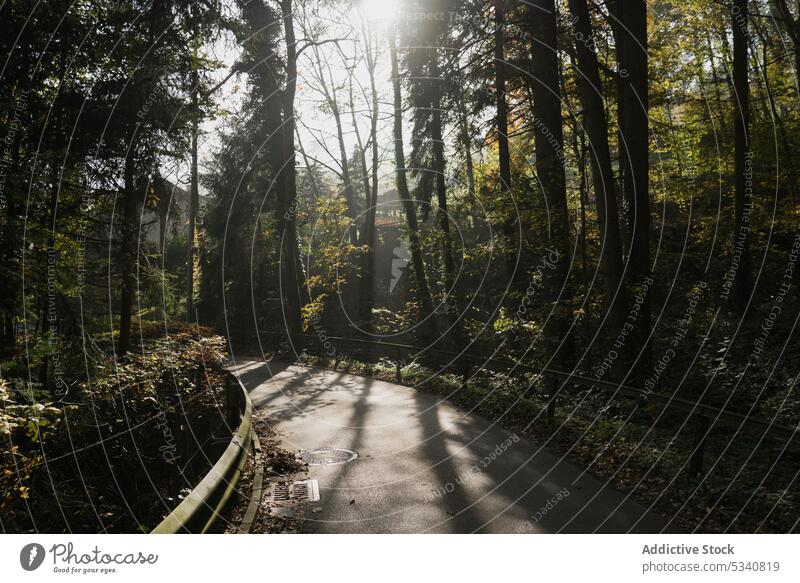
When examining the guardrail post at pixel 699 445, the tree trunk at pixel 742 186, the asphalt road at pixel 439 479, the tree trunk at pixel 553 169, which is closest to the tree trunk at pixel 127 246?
the asphalt road at pixel 439 479

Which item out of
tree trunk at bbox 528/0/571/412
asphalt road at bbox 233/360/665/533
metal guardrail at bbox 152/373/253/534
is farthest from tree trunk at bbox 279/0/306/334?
metal guardrail at bbox 152/373/253/534

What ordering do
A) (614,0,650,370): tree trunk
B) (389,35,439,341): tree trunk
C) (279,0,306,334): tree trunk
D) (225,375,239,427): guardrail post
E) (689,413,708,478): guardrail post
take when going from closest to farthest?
(689,413,708,478): guardrail post, (225,375,239,427): guardrail post, (614,0,650,370): tree trunk, (389,35,439,341): tree trunk, (279,0,306,334): tree trunk

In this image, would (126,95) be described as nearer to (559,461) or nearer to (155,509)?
(155,509)

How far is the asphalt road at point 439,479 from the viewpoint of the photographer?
22.6ft

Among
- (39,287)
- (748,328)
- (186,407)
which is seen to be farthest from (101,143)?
(748,328)

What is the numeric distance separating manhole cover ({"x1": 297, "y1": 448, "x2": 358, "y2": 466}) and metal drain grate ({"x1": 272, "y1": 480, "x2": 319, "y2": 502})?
1143 millimetres

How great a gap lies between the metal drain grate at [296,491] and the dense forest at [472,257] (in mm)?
2203

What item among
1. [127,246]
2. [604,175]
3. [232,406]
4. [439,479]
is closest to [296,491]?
[439,479]

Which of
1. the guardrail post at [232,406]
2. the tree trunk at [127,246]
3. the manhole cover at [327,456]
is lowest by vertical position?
the manhole cover at [327,456]

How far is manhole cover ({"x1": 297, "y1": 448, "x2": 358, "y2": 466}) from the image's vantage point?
9.92 metres

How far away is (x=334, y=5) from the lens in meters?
19.6

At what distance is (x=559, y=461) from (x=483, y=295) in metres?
17.7

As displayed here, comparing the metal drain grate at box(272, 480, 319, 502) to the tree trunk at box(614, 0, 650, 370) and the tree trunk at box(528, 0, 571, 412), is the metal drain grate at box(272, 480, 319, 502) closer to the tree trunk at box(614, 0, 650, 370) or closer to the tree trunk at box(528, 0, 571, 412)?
the tree trunk at box(528, 0, 571, 412)

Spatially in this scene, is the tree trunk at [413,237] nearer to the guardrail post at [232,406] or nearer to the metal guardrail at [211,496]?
the guardrail post at [232,406]
